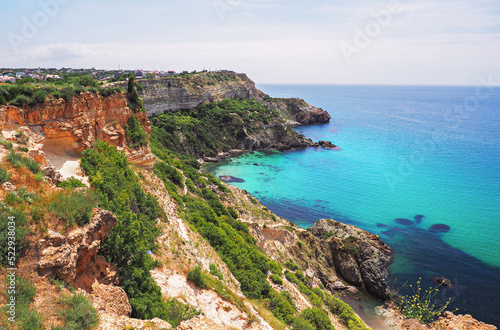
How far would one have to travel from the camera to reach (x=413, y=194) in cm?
6059

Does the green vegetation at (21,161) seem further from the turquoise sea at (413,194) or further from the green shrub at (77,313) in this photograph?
the turquoise sea at (413,194)

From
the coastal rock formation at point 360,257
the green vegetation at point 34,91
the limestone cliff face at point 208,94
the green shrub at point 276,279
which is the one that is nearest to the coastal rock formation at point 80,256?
the green vegetation at point 34,91

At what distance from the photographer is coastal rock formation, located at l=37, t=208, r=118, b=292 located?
357 inches

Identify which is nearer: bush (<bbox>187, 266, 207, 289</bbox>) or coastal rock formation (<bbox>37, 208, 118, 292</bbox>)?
coastal rock formation (<bbox>37, 208, 118, 292</bbox>)

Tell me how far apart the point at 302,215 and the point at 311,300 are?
25998mm

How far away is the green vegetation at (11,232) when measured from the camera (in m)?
8.33

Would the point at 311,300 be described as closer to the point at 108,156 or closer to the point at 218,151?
the point at 108,156

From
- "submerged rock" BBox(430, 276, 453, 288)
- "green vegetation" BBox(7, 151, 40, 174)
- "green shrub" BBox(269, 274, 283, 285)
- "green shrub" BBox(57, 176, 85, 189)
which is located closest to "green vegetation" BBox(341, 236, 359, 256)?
"submerged rock" BBox(430, 276, 453, 288)

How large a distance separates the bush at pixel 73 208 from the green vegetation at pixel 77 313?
2716mm

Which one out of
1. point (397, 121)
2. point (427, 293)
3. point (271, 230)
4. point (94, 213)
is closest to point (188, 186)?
point (271, 230)

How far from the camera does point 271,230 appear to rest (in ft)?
120

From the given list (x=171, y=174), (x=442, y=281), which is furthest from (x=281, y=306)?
(x=442, y=281)

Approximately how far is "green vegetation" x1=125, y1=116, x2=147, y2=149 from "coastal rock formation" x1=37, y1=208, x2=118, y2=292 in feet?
50.9

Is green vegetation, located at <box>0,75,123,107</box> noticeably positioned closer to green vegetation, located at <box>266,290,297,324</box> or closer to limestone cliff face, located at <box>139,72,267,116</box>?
green vegetation, located at <box>266,290,297,324</box>
